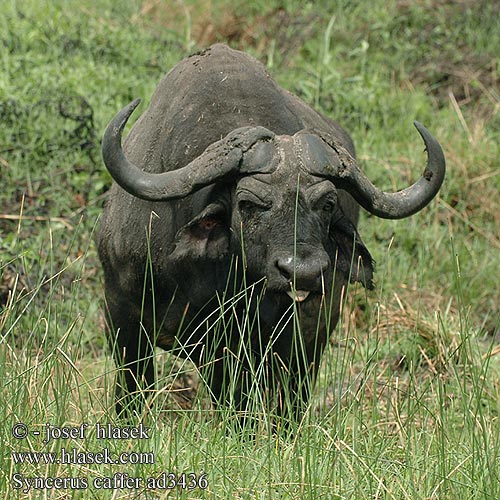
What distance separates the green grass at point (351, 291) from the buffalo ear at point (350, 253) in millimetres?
200

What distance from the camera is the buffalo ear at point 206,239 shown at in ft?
16.6

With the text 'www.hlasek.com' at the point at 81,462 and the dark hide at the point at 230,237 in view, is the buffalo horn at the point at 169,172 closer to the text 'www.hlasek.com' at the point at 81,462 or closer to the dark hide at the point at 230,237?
the dark hide at the point at 230,237

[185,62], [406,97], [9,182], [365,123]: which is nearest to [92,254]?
[9,182]

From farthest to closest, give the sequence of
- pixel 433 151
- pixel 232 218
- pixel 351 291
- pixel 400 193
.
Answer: pixel 351 291
pixel 400 193
pixel 433 151
pixel 232 218

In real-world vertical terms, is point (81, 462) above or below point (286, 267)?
below

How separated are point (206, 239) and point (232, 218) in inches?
6.6

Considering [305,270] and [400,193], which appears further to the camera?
[400,193]

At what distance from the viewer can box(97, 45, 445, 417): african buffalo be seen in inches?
189

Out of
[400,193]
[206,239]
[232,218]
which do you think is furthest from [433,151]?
[206,239]

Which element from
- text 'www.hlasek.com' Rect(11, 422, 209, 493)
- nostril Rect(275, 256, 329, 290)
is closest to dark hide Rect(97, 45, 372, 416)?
nostril Rect(275, 256, 329, 290)

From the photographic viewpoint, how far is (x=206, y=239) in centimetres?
509

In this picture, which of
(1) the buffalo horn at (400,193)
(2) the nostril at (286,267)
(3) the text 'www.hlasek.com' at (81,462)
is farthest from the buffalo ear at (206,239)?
(3) the text 'www.hlasek.com' at (81,462)

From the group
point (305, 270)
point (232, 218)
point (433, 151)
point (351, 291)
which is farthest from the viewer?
point (351, 291)

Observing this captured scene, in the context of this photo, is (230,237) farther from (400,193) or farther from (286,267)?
(400,193)
